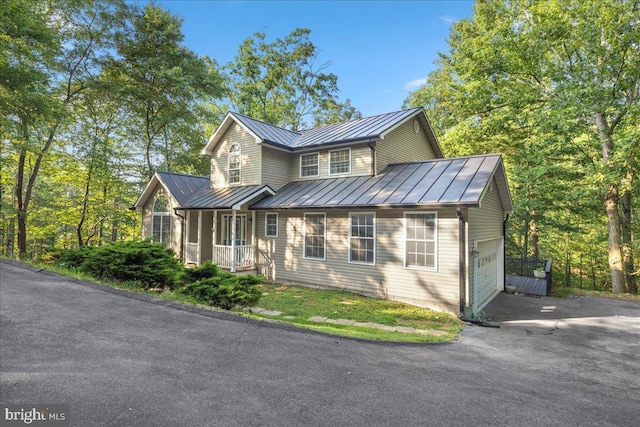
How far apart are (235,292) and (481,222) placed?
8.19 meters

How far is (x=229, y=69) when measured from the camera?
27.4m

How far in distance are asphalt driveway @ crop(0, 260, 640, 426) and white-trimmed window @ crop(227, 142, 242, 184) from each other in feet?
28.2

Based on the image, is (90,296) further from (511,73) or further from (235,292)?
(511,73)

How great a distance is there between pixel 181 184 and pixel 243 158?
4.26 m

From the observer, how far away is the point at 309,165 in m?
14.2

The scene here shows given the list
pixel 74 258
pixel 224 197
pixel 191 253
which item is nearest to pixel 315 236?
pixel 224 197

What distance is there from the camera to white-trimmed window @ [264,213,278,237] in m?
13.1

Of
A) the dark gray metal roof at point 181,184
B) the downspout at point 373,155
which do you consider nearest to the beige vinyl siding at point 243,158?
the dark gray metal roof at point 181,184

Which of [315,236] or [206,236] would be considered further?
[206,236]

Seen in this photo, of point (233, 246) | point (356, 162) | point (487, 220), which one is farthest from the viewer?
point (356, 162)

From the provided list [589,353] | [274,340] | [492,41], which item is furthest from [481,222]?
[492,41]

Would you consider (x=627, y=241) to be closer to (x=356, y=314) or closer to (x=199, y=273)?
(x=356, y=314)

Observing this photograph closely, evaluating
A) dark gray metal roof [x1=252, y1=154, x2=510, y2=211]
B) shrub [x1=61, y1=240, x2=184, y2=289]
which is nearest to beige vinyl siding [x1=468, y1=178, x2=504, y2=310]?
dark gray metal roof [x1=252, y1=154, x2=510, y2=211]

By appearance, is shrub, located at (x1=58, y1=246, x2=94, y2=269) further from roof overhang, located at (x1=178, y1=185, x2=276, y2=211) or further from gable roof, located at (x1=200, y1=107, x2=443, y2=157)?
gable roof, located at (x1=200, y1=107, x2=443, y2=157)
